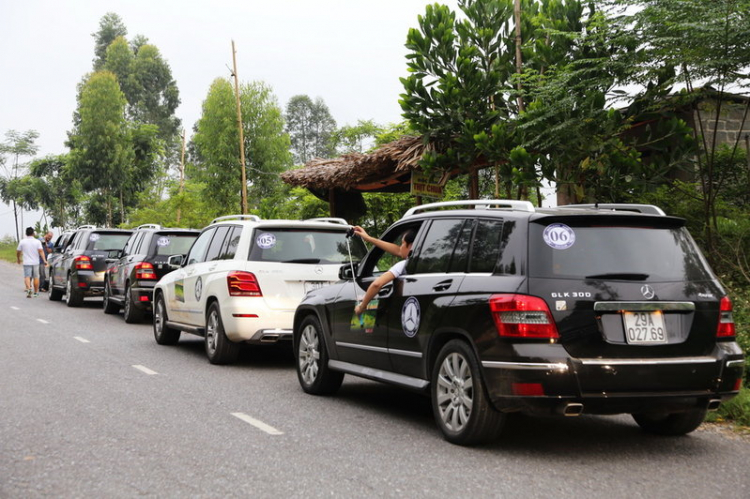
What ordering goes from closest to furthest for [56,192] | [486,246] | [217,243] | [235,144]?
[486,246]
[217,243]
[235,144]
[56,192]

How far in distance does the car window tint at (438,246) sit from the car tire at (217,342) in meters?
4.07

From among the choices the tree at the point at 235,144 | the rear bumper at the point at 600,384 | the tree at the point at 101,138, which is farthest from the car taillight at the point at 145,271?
the tree at the point at 101,138

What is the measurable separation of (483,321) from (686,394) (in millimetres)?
1416

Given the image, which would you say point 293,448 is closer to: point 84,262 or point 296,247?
point 296,247

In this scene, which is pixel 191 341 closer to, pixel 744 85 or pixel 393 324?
pixel 393 324

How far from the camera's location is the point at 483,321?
19.6ft

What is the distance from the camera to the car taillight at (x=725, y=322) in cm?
610

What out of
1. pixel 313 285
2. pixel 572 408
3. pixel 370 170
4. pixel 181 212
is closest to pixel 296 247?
pixel 313 285

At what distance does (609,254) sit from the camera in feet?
19.8

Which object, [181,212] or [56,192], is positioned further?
[56,192]

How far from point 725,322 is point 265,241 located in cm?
576

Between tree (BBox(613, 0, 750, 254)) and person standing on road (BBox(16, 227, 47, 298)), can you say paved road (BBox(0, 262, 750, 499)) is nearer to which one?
tree (BBox(613, 0, 750, 254))

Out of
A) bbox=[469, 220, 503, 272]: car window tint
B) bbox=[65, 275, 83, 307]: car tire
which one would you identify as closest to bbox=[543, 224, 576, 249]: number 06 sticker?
bbox=[469, 220, 503, 272]: car window tint

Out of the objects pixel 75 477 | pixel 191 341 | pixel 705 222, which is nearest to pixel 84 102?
pixel 191 341
